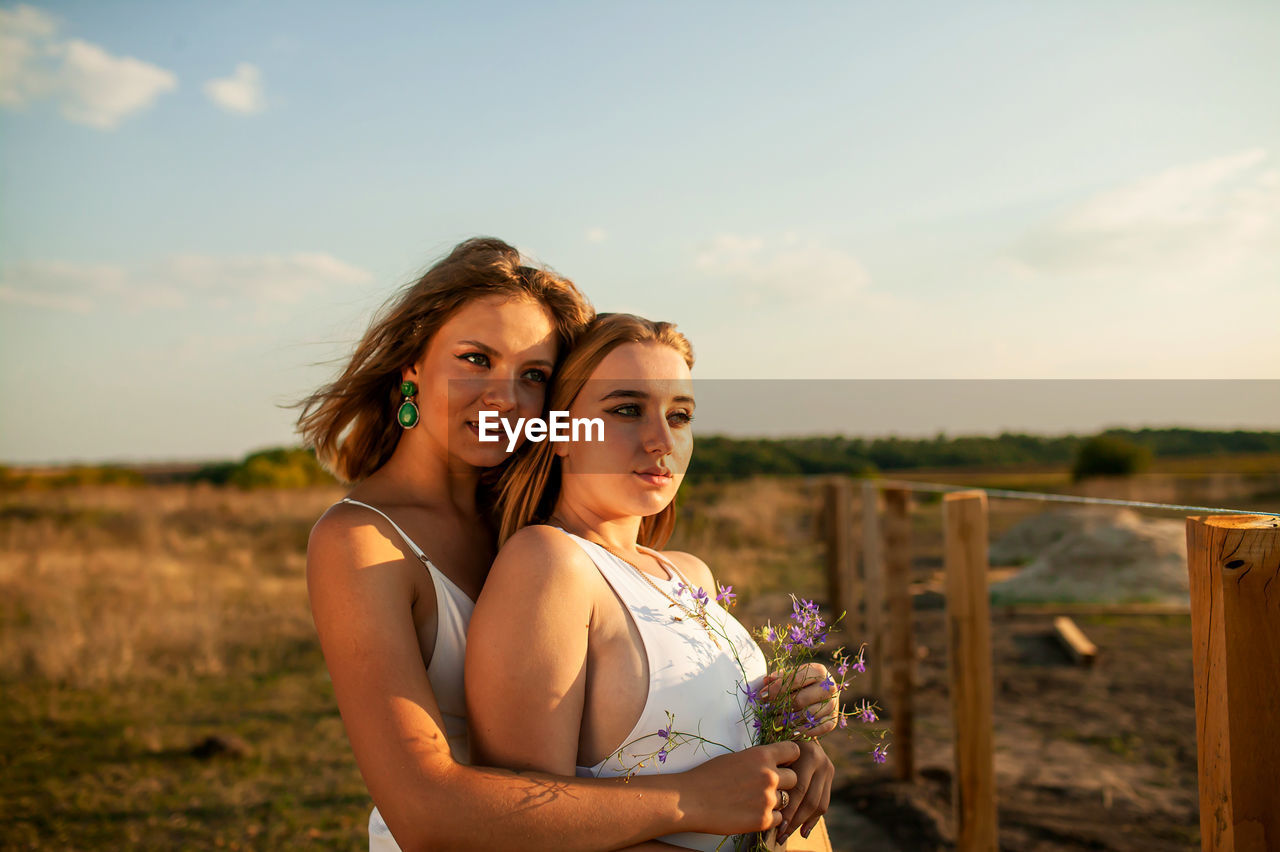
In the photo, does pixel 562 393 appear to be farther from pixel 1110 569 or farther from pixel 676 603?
pixel 1110 569

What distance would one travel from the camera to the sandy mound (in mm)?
12656

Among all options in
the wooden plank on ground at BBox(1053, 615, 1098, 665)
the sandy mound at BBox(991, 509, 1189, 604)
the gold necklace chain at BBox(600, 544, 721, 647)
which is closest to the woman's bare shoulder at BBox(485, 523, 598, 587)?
the gold necklace chain at BBox(600, 544, 721, 647)

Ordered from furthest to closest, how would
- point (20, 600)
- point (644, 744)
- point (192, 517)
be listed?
1. point (192, 517)
2. point (20, 600)
3. point (644, 744)

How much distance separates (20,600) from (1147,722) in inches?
516

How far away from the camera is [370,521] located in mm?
2064

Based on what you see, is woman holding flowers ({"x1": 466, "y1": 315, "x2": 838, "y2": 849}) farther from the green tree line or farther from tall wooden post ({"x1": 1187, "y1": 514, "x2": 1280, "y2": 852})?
the green tree line

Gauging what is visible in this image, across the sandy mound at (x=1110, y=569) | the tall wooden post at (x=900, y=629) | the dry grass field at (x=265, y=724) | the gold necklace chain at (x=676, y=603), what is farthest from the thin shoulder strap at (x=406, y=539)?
the sandy mound at (x=1110, y=569)

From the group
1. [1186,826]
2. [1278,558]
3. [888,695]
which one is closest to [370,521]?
[1278,558]

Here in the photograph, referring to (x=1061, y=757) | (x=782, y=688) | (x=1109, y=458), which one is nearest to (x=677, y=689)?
(x=782, y=688)

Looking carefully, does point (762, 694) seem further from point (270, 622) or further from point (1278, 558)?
point (270, 622)

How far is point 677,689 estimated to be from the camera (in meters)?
1.86

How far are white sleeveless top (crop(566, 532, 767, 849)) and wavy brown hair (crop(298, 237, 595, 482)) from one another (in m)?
0.80

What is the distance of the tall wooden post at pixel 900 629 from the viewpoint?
5645 millimetres

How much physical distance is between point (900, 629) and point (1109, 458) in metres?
28.2
